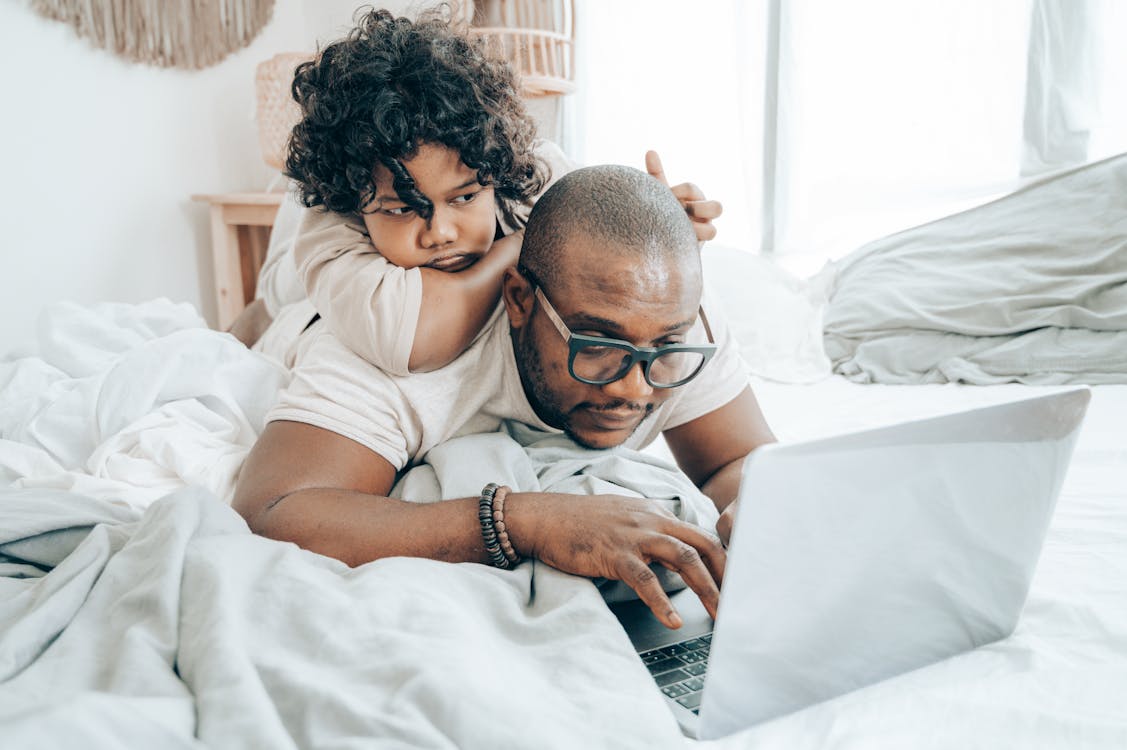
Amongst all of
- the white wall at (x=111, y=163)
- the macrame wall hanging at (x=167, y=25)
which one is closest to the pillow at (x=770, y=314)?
the white wall at (x=111, y=163)

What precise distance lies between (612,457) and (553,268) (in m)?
0.25

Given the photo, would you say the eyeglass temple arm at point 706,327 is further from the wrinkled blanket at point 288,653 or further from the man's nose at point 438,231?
the wrinkled blanket at point 288,653

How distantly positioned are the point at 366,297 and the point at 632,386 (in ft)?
1.14

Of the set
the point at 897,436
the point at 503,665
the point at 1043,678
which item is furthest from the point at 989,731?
the point at 503,665

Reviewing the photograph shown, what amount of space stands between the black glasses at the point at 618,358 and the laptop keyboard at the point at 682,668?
359 mm

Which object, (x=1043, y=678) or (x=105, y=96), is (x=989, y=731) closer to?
(x=1043, y=678)

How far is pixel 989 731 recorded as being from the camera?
682mm

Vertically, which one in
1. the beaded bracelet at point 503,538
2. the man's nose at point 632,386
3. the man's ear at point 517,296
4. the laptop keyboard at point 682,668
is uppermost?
the man's ear at point 517,296

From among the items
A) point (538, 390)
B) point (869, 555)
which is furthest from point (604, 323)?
point (869, 555)

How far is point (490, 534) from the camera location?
0.94 m

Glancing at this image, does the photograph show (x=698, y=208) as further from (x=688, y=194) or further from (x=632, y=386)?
(x=632, y=386)

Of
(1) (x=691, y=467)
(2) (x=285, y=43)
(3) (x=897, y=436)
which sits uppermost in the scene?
(2) (x=285, y=43)

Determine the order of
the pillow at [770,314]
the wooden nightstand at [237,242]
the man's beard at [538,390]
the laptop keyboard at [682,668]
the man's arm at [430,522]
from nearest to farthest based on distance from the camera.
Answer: the laptop keyboard at [682,668], the man's arm at [430,522], the man's beard at [538,390], the pillow at [770,314], the wooden nightstand at [237,242]

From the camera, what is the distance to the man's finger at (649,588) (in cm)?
80
